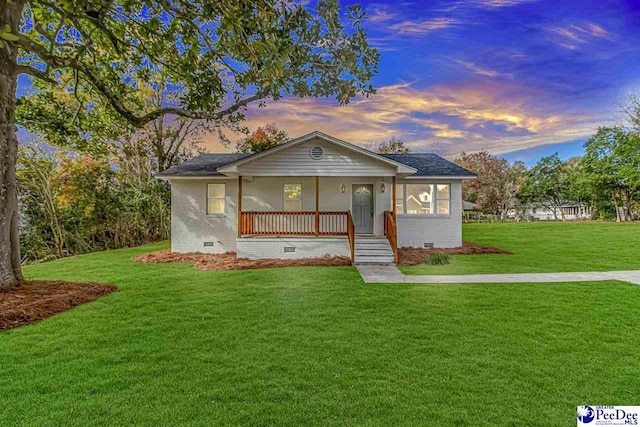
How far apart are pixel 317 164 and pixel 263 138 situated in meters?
16.0

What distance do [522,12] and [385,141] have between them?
23.4m

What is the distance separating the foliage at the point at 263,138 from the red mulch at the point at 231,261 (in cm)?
1480

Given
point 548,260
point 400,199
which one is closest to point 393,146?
point 400,199

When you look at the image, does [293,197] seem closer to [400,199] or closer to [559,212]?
[400,199]

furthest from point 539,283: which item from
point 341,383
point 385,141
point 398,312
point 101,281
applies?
point 385,141

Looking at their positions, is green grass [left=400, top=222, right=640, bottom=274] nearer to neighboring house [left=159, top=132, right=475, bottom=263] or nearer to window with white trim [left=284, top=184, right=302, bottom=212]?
neighboring house [left=159, top=132, right=475, bottom=263]

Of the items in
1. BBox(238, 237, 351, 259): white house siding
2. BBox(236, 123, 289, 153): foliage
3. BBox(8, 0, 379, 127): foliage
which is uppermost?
BBox(236, 123, 289, 153): foliage

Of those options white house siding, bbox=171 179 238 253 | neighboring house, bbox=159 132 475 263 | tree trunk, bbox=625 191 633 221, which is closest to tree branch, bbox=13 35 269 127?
neighboring house, bbox=159 132 475 263

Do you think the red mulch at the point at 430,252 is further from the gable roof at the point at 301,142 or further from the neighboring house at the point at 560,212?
the neighboring house at the point at 560,212

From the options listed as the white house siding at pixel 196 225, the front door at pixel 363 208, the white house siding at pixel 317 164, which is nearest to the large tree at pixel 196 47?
the white house siding at pixel 317 164

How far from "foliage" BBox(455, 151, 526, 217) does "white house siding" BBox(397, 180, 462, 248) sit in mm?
25347

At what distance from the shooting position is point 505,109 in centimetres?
1889

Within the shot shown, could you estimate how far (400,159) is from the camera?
15.6 metres

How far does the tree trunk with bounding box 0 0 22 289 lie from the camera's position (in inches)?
262
